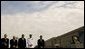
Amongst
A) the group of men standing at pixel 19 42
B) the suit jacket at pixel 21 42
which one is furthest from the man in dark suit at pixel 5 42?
the suit jacket at pixel 21 42

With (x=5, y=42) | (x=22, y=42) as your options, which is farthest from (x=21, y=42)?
(x=5, y=42)

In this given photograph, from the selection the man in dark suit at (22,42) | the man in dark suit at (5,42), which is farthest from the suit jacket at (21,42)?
the man in dark suit at (5,42)

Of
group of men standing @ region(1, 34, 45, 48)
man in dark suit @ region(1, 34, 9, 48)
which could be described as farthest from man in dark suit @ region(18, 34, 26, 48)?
man in dark suit @ region(1, 34, 9, 48)

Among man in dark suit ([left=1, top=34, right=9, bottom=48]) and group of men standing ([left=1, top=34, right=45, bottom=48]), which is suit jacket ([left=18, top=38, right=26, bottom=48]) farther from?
man in dark suit ([left=1, top=34, right=9, bottom=48])

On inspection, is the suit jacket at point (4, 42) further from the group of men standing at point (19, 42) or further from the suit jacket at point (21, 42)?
the suit jacket at point (21, 42)

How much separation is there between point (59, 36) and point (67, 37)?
1.82m

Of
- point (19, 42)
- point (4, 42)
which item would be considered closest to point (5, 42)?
point (4, 42)

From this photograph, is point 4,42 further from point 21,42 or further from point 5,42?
point 21,42

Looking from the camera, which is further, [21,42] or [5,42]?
[21,42]

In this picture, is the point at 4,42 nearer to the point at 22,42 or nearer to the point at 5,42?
the point at 5,42

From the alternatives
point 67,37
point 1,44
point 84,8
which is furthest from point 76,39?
point 1,44

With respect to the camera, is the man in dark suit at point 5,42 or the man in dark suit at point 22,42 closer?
the man in dark suit at point 5,42

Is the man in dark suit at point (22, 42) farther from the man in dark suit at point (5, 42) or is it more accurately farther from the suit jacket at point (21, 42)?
the man in dark suit at point (5, 42)

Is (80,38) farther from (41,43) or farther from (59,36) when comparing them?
(59,36)
